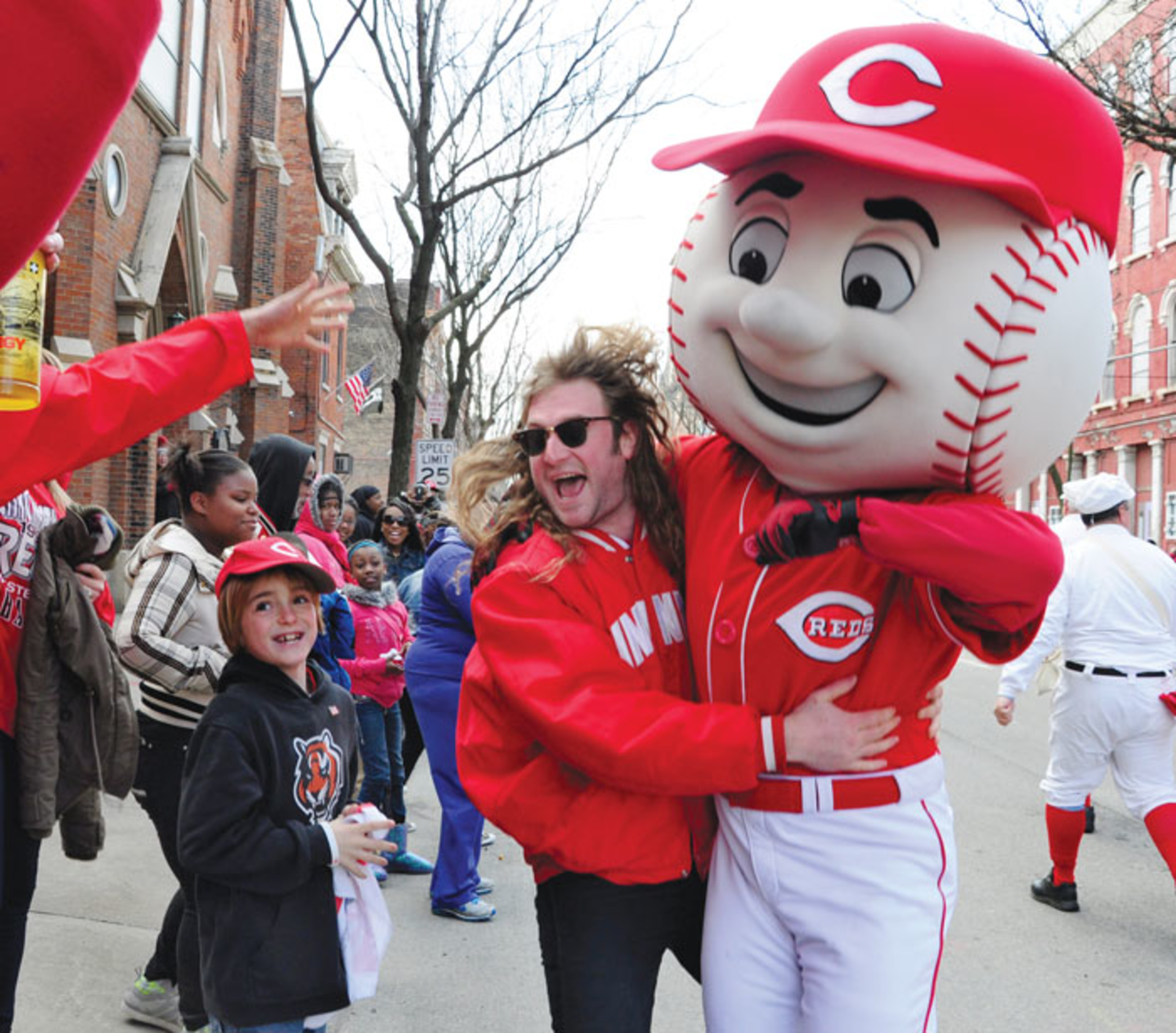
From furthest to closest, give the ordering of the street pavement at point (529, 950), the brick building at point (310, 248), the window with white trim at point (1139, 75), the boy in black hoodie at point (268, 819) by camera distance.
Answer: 1. the brick building at point (310, 248)
2. the window with white trim at point (1139, 75)
3. the street pavement at point (529, 950)
4. the boy in black hoodie at point (268, 819)

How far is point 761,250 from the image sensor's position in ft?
6.39

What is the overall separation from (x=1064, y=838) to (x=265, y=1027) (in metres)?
3.81

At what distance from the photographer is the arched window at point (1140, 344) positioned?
28719 millimetres

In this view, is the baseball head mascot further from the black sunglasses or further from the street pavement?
the street pavement

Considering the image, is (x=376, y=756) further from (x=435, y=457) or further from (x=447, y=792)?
(x=435, y=457)

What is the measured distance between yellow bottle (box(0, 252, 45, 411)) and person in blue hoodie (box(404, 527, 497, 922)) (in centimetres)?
292

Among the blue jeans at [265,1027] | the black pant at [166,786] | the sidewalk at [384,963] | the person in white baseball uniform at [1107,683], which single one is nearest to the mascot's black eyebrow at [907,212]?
the blue jeans at [265,1027]

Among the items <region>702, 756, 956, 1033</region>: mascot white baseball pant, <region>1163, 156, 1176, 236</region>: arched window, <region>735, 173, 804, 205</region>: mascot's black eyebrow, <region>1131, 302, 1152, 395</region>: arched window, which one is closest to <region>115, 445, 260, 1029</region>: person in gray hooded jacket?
<region>702, 756, 956, 1033</region>: mascot white baseball pant

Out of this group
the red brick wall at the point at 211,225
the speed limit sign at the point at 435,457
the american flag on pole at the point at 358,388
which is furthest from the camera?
the american flag on pole at the point at 358,388

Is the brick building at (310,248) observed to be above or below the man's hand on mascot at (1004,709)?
above

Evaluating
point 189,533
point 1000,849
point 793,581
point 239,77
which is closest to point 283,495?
point 189,533

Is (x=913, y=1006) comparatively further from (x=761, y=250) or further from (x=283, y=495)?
(x=283, y=495)

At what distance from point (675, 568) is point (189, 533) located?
1966 mm

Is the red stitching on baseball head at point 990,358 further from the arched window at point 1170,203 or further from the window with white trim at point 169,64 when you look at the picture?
the arched window at point 1170,203
